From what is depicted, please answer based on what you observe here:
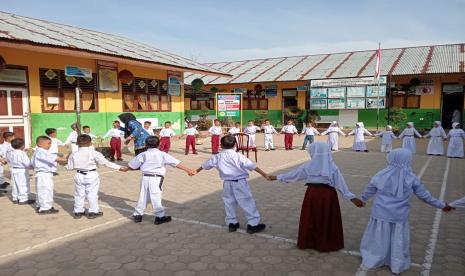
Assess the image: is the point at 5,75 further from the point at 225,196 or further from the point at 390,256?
the point at 390,256

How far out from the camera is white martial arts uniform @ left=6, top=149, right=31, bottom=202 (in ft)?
21.1

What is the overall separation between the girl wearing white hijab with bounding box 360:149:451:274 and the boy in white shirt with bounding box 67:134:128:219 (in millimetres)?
3542

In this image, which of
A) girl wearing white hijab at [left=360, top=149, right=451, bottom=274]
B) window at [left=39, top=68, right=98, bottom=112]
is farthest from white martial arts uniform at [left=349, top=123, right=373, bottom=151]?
girl wearing white hijab at [left=360, top=149, right=451, bottom=274]

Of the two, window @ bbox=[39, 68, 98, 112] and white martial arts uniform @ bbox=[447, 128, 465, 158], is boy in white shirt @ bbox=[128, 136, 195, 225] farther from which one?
white martial arts uniform @ bbox=[447, 128, 465, 158]

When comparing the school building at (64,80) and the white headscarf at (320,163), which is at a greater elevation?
the school building at (64,80)

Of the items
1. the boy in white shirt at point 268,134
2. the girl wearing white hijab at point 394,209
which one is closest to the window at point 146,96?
the boy in white shirt at point 268,134

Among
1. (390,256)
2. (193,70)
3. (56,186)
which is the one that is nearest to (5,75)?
(56,186)

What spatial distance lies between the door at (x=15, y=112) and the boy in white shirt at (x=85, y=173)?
7960 mm

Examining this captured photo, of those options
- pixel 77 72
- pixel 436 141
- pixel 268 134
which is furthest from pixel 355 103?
pixel 77 72

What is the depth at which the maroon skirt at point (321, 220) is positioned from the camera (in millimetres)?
4148

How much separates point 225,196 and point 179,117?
582 inches

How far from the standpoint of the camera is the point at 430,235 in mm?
4809

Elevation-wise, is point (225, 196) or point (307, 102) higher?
point (307, 102)

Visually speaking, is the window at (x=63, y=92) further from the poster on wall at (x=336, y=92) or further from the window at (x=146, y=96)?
the poster on wall at (x=336, y=92)
